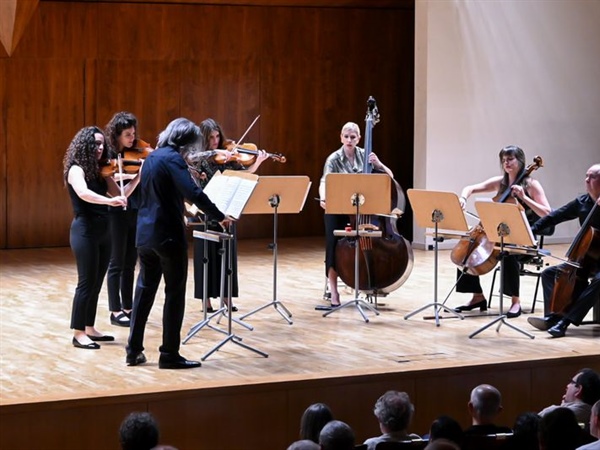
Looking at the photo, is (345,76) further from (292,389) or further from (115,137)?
(292,389)

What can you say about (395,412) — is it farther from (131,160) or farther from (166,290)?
(131,160)

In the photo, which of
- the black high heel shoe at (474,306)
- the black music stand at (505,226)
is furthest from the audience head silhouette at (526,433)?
the black high heel shoe at (474,306)

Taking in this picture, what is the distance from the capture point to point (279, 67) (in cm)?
1262

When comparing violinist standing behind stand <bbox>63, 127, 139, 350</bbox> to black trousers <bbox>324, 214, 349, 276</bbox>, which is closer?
violinist standing behind stand <bbox>63, 127, 139, 350</bbox>

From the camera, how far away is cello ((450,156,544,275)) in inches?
293

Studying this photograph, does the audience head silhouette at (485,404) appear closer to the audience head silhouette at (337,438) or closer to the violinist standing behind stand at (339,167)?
the audience head silhouette at (337,438)

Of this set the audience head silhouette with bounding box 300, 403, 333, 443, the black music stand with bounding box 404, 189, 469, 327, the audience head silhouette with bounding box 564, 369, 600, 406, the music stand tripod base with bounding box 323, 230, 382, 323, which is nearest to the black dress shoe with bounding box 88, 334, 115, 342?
the music stand tripod base with bounding box 323, 230, 382, 323

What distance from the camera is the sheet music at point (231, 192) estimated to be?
6.20 meters

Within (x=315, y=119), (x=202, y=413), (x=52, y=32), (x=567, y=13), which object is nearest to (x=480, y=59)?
(x=567, y=13)

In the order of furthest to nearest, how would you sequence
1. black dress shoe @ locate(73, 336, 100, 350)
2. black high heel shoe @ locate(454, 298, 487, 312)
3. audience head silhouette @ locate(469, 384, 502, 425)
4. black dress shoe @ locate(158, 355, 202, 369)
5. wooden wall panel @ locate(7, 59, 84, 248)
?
wooden wall panel @ locate(7, 59, 84, 248), black high heel shoe @ locate(454, 298, 487, 312), black dress shoe @ locate(73, 336, 100, 350), black dress shoe @ locate(158, 355, 202, 369), audience head silhouette @ locate(469, 384, 502, 425)

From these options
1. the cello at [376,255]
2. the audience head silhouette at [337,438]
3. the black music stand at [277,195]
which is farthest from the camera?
the cello at [376,255]

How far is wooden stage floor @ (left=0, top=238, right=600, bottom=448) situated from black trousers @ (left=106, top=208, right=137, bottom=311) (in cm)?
21

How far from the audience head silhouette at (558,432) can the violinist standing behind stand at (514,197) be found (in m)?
3.28

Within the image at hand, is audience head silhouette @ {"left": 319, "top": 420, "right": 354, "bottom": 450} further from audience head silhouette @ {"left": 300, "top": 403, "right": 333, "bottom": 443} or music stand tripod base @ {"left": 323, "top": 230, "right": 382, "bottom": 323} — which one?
music stand tripod base @ {"left": 323, "top": 230, "right": 382, "bottom": 323}
